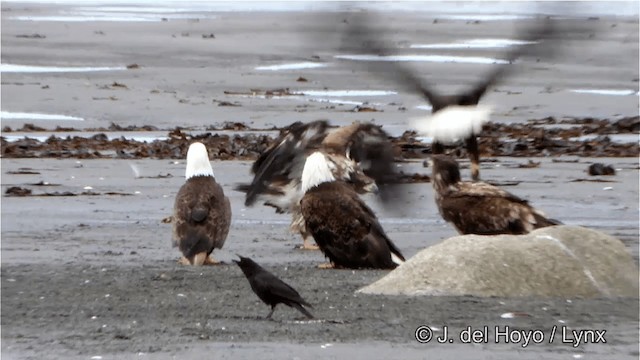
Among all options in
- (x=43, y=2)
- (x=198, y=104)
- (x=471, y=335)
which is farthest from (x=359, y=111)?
(x=43, y=2)

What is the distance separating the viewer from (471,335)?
24.6ft

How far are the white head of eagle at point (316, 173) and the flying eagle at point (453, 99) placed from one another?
3.54 m

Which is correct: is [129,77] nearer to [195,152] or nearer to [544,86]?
[544,86]

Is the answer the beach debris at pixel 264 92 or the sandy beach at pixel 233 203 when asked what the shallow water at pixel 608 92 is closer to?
the sandy beach at pixel 233 203

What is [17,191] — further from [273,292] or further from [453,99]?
[273,292]

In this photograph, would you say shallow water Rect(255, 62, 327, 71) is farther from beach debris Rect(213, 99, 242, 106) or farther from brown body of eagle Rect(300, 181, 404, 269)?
brown body of eagle Rect(300, 181, 404, 269)

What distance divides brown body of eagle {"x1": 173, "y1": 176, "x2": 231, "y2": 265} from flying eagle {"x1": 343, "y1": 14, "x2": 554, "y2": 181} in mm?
4084

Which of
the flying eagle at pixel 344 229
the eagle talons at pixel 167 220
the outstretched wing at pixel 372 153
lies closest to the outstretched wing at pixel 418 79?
the outstretched wing at pixel 372 153

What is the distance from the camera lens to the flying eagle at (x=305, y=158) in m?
11.5

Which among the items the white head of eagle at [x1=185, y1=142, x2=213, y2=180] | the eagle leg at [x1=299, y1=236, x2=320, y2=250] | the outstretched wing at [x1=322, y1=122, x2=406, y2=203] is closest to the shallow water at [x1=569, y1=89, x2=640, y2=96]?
the outstretched wing at [x1=322, y1=122, x2=406, y2=203]

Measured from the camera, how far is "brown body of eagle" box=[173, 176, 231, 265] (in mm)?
10008

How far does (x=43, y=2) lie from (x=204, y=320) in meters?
34.9

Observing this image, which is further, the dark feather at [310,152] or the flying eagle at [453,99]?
the flying eagle at [453,99]

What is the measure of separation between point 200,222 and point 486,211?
1.87 m
